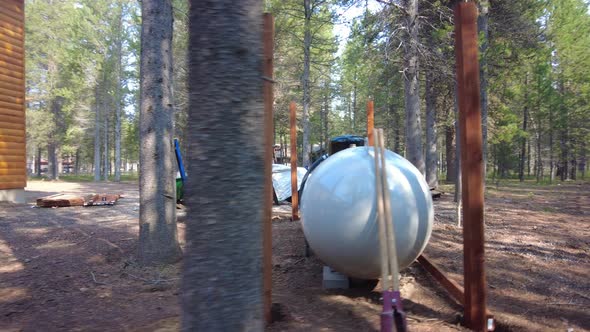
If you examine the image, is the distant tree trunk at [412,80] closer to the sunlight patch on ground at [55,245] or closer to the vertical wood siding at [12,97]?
the sunlight patch on ground at [55,245]

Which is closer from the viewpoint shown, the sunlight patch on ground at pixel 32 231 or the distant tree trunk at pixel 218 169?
the distant tree trunk at pixel 218 169

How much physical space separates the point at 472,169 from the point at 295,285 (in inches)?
113

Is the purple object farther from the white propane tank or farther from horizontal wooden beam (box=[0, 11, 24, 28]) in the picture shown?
horizontal wooden beam (box=[0, 11, 24, 28])

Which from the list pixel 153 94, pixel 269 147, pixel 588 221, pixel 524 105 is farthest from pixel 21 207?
pixel 524 105

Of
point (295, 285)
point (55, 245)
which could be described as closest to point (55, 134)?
point (55, 245)

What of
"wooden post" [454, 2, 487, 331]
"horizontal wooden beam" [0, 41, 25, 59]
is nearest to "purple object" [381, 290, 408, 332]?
"wooden post" [454, 2, 487, 331]

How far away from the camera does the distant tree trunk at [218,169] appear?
2002mm

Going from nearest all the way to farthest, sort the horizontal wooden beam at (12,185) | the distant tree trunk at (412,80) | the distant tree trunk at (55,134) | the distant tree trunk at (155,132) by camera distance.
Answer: the distant tree trunk at (155,132)
the distant tree trunk at (412,80)
the horizontal wooden beam at (12,185)
the distant tree trunk at (55,134)

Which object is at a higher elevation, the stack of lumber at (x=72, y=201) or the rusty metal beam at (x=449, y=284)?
the stack of lumber at (x=72, y=201)

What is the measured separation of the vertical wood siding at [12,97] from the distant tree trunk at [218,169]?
13.9 meters

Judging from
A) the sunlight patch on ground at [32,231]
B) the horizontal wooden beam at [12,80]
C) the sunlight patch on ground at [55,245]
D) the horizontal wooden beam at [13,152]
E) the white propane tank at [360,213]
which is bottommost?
the sunlight patch on ground at [55,245]

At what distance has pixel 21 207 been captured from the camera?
1307 centimetres

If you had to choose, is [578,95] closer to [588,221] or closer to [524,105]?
[524,105]

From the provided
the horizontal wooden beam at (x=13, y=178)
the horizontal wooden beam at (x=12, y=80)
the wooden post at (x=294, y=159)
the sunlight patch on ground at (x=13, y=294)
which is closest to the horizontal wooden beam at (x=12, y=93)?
the horizontal wooden beam at (x=12, y=80)
